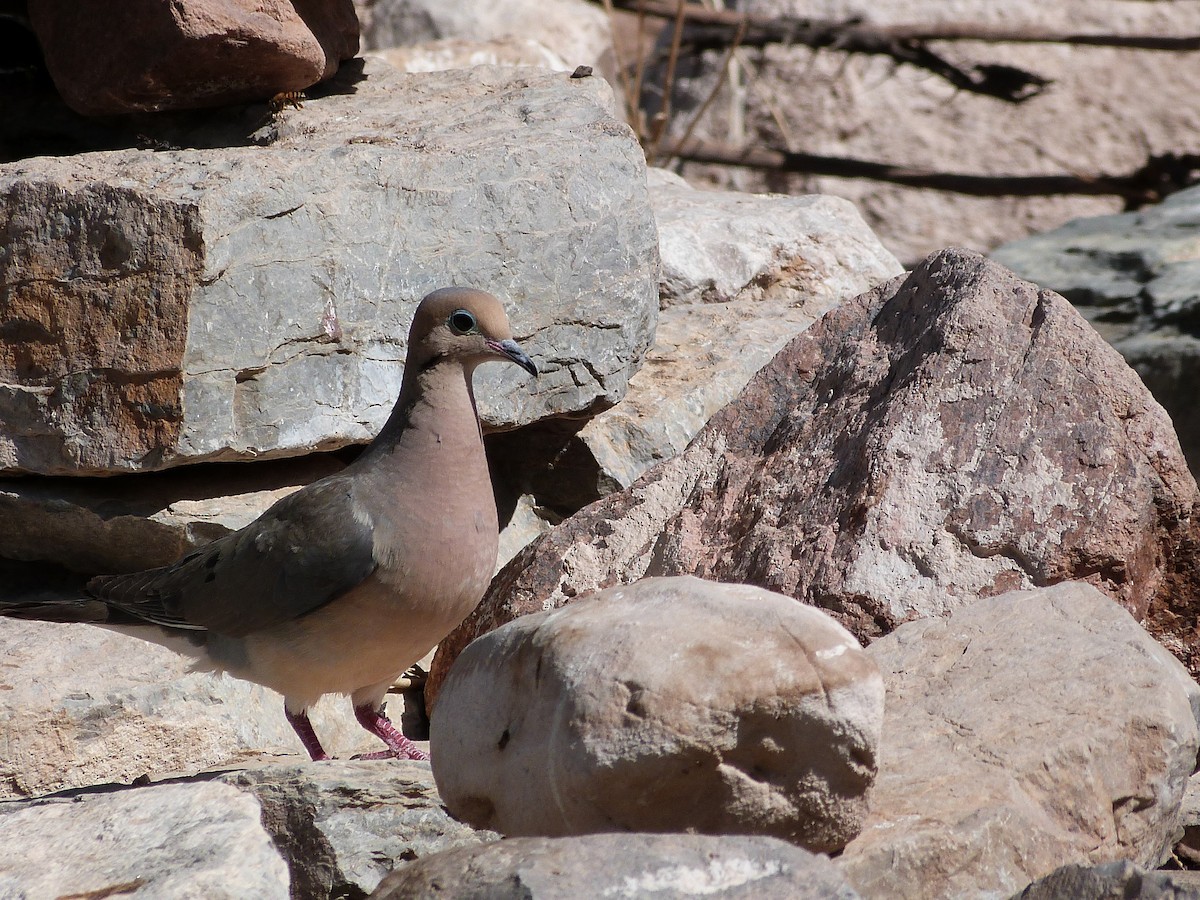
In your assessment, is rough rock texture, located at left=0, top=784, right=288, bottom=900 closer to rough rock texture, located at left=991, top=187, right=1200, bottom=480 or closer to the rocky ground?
the rocky ground

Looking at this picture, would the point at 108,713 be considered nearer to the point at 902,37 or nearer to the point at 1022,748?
the point at 1022,748

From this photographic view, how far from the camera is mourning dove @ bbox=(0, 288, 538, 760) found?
4262 millimetres

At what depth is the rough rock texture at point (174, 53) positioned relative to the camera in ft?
17.8

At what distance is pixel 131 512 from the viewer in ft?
16.9

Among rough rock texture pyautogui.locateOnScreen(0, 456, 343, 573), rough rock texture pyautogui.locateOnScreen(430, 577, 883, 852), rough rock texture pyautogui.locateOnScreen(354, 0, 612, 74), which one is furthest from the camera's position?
rough rock texture pyautogui.locateOnScreen(354, 0, 612, 74)

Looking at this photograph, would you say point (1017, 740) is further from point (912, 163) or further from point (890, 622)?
point (912, 163)

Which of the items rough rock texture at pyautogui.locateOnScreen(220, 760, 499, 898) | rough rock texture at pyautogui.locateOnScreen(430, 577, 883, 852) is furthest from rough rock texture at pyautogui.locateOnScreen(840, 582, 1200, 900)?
rough rock texture at pyautogui.locateOnScreen(220, 760, 499, 898)

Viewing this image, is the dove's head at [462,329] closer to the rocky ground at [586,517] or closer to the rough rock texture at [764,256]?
the rocky ground at [586,517]

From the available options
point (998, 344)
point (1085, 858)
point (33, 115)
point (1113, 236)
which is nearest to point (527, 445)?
point (998, 344)

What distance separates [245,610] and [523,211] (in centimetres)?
191

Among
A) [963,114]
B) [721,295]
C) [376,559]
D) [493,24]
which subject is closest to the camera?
[376,559]

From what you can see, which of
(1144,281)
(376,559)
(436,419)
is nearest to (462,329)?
(436,419)

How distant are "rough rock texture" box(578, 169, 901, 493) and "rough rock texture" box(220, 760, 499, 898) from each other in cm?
233

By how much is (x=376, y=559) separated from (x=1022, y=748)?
1.91 meters
